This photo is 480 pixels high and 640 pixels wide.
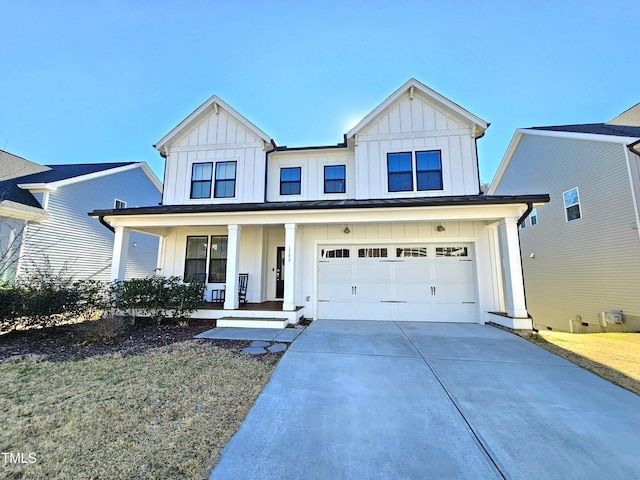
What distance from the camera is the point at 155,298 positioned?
24.1ft

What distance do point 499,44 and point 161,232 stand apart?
13.5m

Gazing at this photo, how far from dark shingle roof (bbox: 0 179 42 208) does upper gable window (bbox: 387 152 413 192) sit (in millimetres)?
12884

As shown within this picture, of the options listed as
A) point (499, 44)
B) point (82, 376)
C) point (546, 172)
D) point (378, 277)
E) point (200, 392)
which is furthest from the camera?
point (546, 172)

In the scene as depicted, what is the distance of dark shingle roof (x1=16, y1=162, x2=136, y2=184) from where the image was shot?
10.9 m

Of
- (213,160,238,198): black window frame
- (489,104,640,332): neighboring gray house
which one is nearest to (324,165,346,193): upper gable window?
(213,160,238,198): black window frame

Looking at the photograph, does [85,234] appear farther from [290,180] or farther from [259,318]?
[259,318]

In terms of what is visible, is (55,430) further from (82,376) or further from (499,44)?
(499,44)

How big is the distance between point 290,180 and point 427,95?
5.32 meters

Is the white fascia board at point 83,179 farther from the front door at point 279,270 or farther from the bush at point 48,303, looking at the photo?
the front door at point 279,270

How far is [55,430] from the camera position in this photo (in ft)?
8.25

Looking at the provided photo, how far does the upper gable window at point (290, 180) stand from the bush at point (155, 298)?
4.35 metres

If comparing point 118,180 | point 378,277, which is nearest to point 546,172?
point 378,277

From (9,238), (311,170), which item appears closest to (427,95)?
(311,170)

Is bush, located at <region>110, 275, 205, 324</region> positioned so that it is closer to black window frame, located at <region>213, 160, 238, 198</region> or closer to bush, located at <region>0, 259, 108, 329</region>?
bush, located at <region>0, 259, 108, 329</region>
